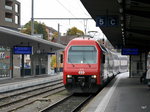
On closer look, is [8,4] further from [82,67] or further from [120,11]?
[120,11]

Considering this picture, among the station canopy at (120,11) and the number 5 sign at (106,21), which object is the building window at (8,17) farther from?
the number 5 sign at (106,21)

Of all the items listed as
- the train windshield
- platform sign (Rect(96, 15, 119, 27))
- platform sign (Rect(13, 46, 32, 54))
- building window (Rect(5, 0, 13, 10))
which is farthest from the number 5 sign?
building window (Rect(5, 0, 13, 10))

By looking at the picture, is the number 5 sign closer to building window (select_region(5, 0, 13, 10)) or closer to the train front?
the train front

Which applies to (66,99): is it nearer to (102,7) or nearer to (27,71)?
(102,7)

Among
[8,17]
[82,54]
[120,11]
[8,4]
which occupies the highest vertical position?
[8,4]

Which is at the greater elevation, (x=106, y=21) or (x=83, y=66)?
(x=106, y=21)

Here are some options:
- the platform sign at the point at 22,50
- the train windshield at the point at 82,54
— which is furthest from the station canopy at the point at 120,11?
the platform sign at the point at 22,50

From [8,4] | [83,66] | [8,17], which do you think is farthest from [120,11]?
[8,17]

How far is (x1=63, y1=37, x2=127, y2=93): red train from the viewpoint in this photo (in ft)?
62.2

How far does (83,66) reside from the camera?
19219mm

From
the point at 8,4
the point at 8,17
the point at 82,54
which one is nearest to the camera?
the point at 82,54

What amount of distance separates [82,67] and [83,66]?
0.29 ft

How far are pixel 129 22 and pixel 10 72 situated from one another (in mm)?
16476

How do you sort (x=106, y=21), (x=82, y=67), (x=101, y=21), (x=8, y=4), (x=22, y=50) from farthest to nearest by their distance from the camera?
1. (x=8, y=4)
2. (x=22, y=50)
3. (x=106, y=21)
4. (x=101, y=21)
5. (x=82, y=67)
